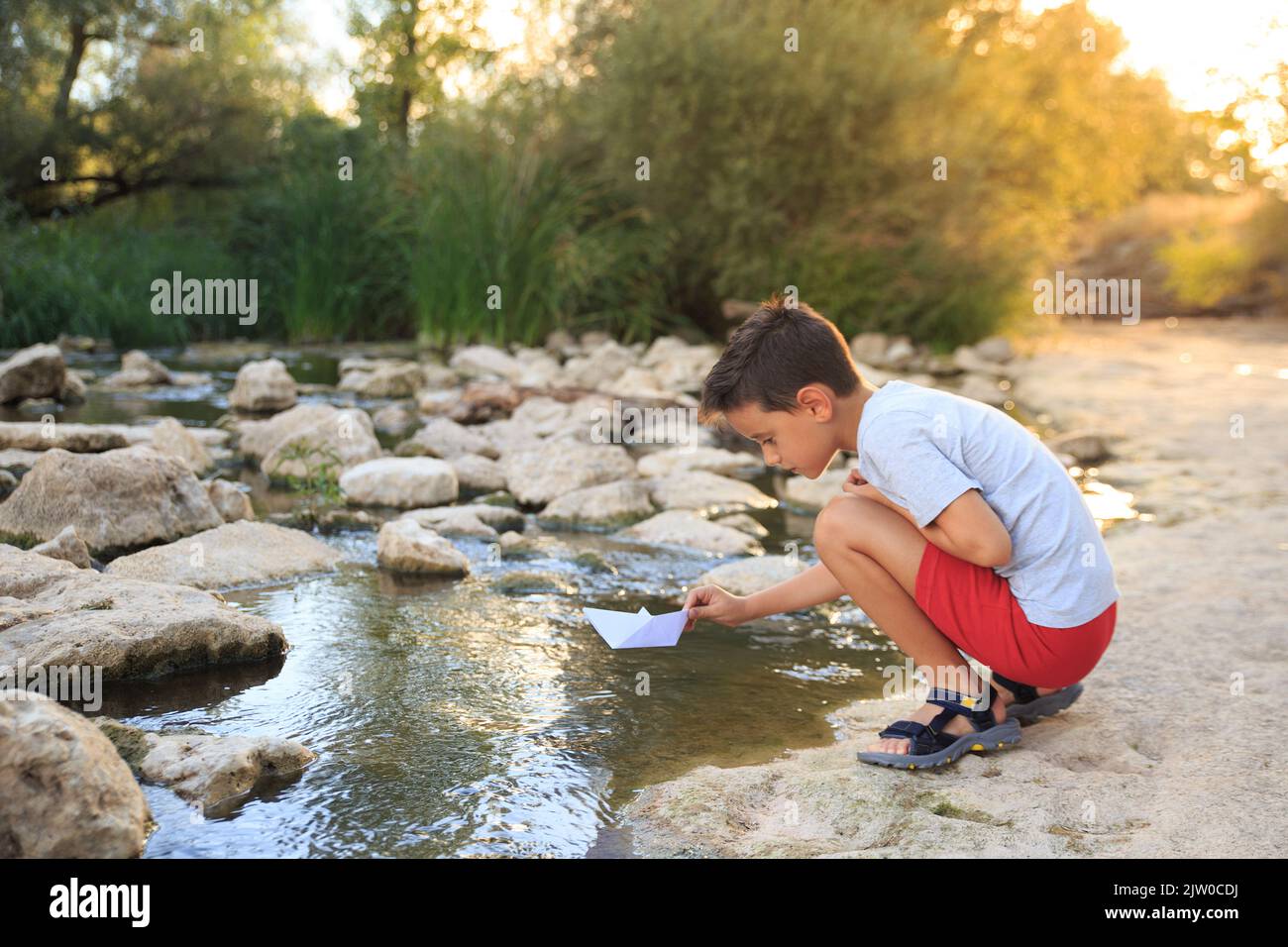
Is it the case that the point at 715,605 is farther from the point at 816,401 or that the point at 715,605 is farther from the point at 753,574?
the point at 753,574

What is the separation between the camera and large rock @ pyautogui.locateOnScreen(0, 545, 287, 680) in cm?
262

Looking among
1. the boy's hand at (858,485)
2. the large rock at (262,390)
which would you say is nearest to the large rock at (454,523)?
the boy's hand at (858,485)

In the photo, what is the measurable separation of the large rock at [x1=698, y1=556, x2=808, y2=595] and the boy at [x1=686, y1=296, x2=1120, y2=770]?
1.19 meters

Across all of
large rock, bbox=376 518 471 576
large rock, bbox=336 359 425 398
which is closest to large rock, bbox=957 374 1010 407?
large rock, bbox=336 359 425 398

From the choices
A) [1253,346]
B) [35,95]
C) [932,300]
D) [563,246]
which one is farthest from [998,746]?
[35,95]

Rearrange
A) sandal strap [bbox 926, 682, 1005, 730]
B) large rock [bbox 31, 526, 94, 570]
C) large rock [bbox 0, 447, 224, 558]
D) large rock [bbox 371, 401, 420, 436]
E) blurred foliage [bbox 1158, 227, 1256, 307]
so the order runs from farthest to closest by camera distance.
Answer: blurred foliage [bbox 1158, 227, 1256, 307] < large rock [bbox 371, 401, 420, 436] < large rock [bbox 0, 447, 224, 558] < large rock [bbox 31, 526, 94, 570] < sandal strap [bbox 926, 682, 1005, 730]

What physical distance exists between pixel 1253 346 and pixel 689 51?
7353 millimetres

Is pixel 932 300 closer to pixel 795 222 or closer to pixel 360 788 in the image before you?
pixel 795 222

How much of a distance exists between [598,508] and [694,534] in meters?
0.51

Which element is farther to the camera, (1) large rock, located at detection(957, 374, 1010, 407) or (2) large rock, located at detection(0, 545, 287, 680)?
(1) large rock, located at detection(957, 374, 1010, 407)

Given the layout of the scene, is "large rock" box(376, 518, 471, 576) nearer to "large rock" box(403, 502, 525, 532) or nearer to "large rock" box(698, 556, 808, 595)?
"large rock" box(403, 502, 525, 532)

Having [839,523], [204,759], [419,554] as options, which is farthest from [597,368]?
[204,759]

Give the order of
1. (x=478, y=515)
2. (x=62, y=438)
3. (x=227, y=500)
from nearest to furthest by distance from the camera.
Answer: (x=227, y=500) → (x=478, y=515) → (x=62, y=438)

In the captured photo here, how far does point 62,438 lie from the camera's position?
4.69 m
